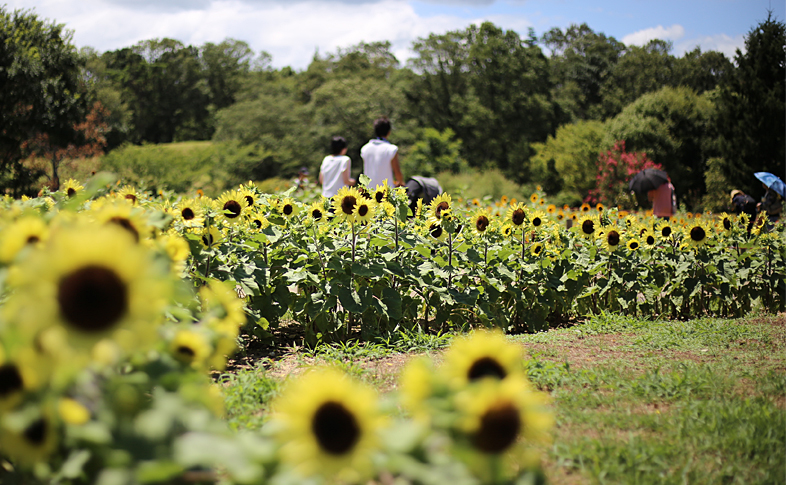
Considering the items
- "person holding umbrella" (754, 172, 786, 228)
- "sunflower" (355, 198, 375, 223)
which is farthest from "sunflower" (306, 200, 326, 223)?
"person holding umbrella" (754, 172, 786, 228)

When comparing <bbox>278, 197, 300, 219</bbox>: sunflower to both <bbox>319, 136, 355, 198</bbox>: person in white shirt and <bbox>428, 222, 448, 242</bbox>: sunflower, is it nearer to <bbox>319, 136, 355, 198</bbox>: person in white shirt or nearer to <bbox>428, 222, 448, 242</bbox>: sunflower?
<bbox>428, 222, 448, 242</bbox>: sunflower

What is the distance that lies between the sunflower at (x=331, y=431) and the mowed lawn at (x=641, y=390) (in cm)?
127

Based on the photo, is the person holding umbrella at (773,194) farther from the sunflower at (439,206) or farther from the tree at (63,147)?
the tree at (63,147)

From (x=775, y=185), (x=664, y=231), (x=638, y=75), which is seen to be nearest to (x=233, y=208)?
(x=664, y=231)

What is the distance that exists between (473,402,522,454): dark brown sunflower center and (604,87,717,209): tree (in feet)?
89.5

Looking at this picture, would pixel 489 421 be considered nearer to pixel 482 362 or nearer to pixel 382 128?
pixel 482 362

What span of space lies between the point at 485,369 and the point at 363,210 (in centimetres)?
280

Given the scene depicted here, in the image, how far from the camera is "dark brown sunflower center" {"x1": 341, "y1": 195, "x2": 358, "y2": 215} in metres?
4.15

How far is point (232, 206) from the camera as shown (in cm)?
400

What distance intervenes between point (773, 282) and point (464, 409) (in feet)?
18.2

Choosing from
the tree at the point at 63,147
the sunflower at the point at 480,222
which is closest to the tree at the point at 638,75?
the tree at the point at 63,147

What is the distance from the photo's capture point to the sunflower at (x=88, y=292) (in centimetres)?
114

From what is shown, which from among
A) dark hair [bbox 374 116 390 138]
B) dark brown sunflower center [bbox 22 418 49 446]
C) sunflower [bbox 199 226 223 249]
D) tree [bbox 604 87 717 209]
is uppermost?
tree [bbox 604 87 717 209]

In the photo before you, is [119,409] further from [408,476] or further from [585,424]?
[585,424]
